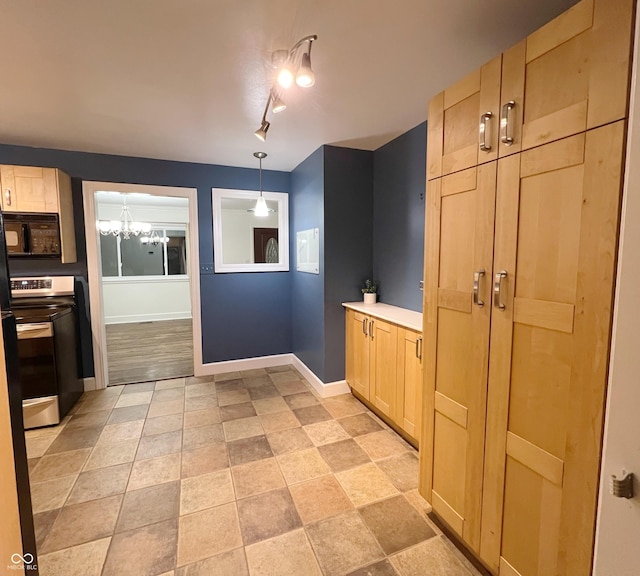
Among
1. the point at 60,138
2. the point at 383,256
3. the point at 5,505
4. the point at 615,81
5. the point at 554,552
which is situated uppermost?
the point at 60,138

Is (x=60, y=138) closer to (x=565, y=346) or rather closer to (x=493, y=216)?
(x=493, y=216)

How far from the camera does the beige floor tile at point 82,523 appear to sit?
1.63 m

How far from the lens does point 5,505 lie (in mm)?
873

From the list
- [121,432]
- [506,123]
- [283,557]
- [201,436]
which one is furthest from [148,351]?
[506,123]

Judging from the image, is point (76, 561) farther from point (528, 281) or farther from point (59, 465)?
point (528, 281)

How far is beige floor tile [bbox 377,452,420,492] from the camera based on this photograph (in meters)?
2.05

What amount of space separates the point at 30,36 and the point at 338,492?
115 inches

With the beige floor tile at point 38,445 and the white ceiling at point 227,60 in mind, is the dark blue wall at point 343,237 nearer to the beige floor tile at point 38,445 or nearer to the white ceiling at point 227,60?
the white ceiling at point 227,60

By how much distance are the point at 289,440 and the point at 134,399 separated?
70.8 inches

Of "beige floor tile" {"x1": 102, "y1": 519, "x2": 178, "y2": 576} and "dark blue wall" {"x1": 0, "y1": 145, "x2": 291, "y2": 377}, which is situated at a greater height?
"dark blue wall" {"x1": 0, "y1": 145, "x2": 291, "y2": 377}

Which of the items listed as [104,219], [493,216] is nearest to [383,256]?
[493,216]

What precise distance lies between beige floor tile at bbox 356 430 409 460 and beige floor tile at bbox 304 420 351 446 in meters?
0.15

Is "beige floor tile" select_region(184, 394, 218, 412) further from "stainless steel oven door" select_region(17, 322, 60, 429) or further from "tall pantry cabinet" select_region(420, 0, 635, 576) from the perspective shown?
"tall pantry cabinet" select_region(420, 0, 635, 576)

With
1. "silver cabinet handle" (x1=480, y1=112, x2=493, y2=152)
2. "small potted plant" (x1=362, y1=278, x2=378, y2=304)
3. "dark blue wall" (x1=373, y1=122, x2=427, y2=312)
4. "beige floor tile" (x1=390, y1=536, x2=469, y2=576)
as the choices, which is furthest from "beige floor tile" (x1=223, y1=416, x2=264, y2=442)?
"silver cabinet handle" (x1=480, y1=112, x2=493, y2=152)
